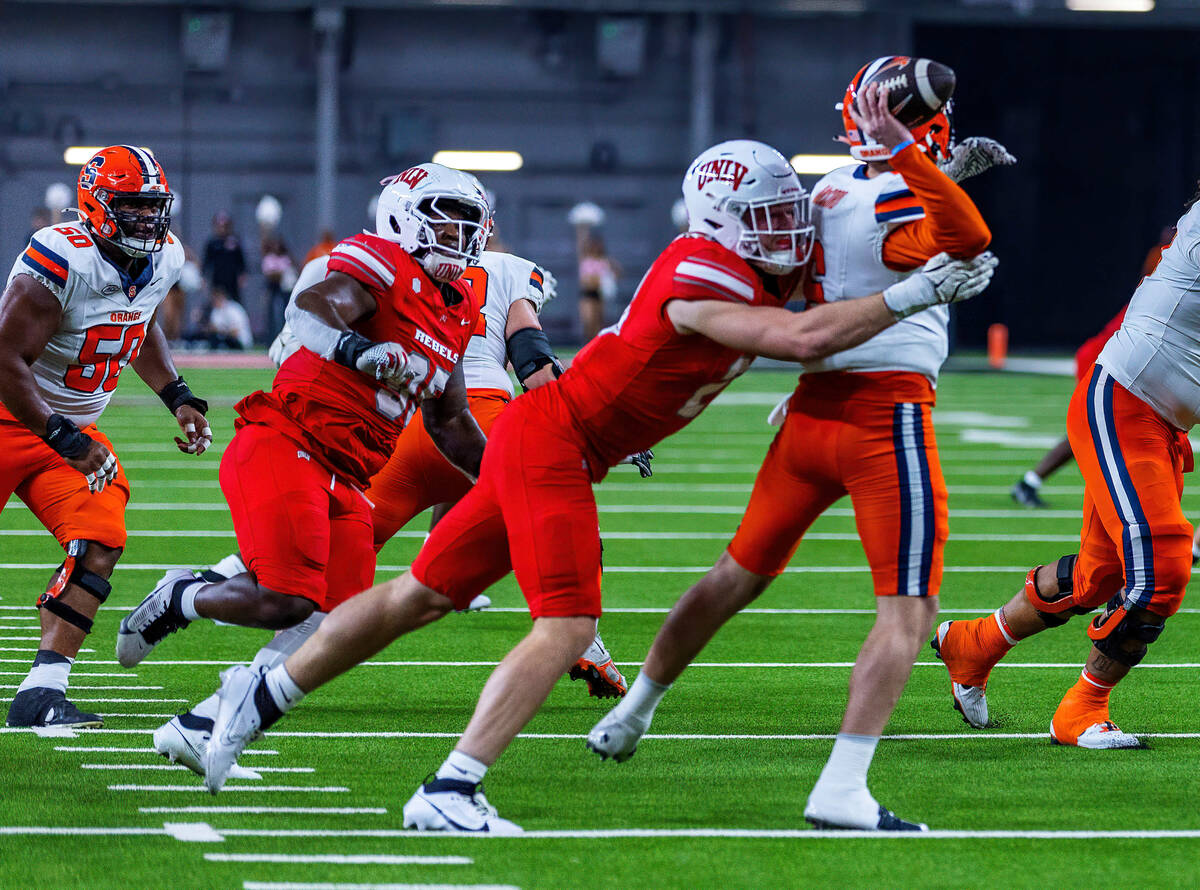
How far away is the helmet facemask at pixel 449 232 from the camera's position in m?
5.32

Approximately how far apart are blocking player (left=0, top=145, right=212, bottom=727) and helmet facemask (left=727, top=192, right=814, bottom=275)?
7.22ft

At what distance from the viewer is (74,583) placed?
5.84 meters

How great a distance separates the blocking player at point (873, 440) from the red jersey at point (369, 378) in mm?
1160

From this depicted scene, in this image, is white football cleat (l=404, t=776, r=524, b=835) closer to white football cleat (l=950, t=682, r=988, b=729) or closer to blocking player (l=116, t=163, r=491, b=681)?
blocking player (l=116, t=163, r=491, b=681)

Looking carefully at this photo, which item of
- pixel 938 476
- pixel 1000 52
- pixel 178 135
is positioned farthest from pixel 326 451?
pixel 1000 52

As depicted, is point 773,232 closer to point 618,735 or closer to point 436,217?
point 436,217

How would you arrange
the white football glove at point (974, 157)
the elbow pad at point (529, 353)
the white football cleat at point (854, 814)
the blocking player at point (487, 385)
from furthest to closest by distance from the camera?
the elbow pad at point (529, 353)
the blocking player at point (487, 385)
the white football glove at point (974, 157)
the white football cleat at point (854, 814)

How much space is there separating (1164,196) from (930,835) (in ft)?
105

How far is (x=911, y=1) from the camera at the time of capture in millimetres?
30516

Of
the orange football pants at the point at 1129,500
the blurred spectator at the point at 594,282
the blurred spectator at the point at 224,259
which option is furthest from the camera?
the blurred spectator at the point at 594,282

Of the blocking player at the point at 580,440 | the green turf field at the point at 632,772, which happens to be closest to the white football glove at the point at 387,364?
the blocking player at the point at 580,440

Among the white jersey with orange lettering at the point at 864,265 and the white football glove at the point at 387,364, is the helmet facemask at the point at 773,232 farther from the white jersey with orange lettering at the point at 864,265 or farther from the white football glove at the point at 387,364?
the white football glove at the point at 387,364

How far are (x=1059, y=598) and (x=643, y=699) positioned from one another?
1.60 meters

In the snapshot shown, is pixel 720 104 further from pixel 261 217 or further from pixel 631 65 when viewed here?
pixel 261 217
